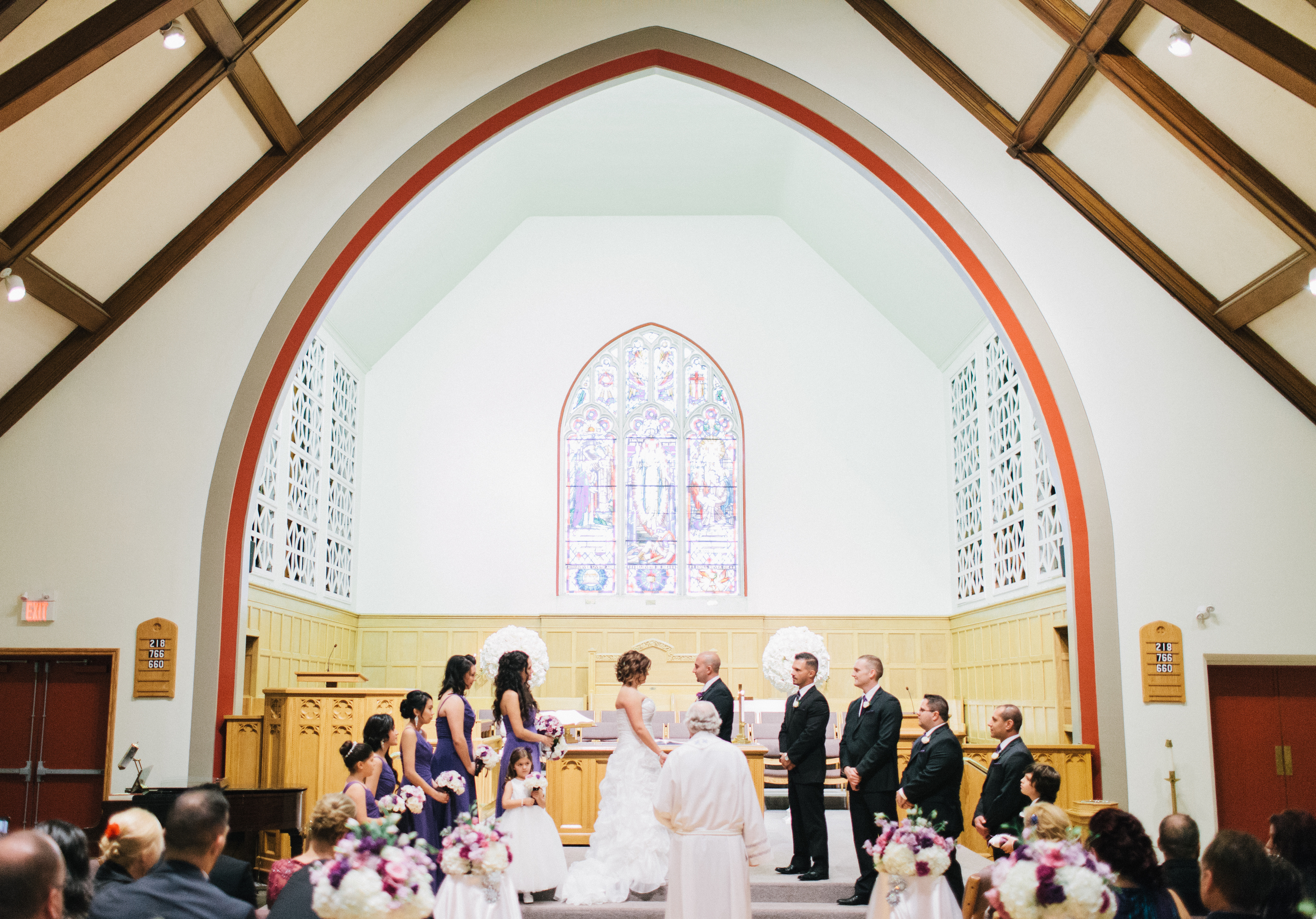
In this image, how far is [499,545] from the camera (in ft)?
46.0

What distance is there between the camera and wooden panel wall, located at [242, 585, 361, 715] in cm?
1047

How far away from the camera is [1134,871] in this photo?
3.25 meters

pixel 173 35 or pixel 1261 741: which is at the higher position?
pixel 173 35

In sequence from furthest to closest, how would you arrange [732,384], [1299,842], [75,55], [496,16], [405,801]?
[732,384], [496,16], [75,55], [405,801], [1299,842]

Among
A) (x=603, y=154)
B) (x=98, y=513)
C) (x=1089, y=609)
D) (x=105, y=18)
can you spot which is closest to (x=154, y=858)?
(x=105, y=18)

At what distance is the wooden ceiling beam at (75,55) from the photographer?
5.47 meters

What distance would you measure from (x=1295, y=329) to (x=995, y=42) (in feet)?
8.69

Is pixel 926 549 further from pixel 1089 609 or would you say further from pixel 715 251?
pixel 1089 609

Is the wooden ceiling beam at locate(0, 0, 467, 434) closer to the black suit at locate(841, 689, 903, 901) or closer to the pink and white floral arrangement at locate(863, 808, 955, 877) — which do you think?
the black suit at locate(841, 689, 903, 901)

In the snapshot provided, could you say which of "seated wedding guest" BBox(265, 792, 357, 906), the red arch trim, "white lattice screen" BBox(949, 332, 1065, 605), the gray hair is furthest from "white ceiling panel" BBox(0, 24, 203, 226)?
"white lattice screen" BBox(949, 332, 1065, 605)

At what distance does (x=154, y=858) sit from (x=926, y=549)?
11903mm

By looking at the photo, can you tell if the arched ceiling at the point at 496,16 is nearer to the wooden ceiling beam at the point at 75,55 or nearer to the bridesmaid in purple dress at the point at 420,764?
the wooden ceiling beam at the point at 75,55

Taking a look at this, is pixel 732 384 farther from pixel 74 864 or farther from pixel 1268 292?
pixel 74 864

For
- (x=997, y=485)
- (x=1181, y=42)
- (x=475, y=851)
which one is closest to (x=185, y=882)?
(x=475, y=851)
